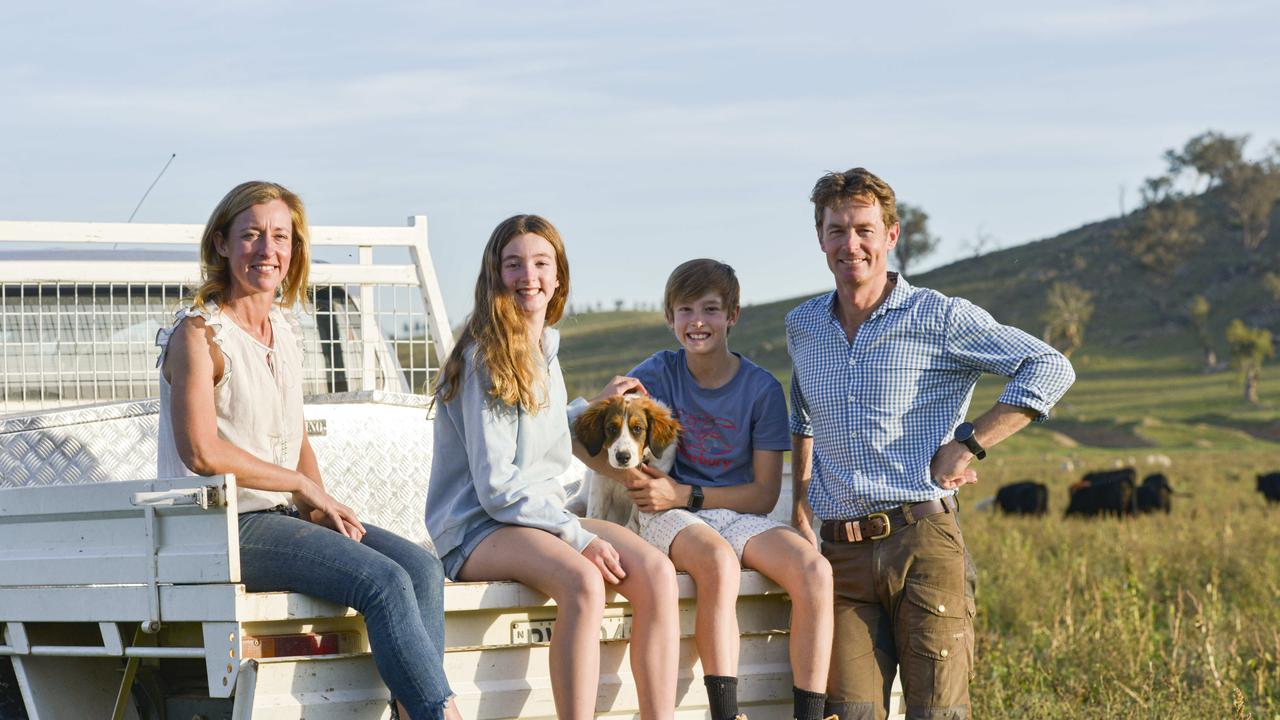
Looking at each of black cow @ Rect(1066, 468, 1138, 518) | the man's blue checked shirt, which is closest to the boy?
the man's blue checked shirt

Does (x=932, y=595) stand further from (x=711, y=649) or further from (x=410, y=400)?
(x=410, y=400)

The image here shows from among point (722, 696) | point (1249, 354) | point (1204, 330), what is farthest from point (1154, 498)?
point (1204, 330)

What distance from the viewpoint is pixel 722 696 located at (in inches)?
179

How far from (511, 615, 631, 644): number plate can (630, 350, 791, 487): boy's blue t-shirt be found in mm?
890

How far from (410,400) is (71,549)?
2.59 metres

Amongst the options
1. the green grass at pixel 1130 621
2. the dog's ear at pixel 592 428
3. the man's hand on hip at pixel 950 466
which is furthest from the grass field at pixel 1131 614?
the man's hand on hip at pixel 950 466

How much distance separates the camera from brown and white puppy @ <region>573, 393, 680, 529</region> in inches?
203

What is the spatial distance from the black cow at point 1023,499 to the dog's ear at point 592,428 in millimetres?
19231

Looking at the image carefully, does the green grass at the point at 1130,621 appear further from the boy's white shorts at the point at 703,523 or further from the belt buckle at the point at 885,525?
the boy's white shorts at the point at 703,523

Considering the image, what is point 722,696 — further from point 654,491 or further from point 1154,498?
point 1154,498

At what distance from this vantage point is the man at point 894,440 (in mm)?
4930

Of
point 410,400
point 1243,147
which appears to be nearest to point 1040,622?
point 410,400

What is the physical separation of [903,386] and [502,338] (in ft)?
4.46

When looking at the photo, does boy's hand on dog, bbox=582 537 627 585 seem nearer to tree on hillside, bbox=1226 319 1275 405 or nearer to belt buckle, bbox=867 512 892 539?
belt buckle, bbox=867 512 892 539
